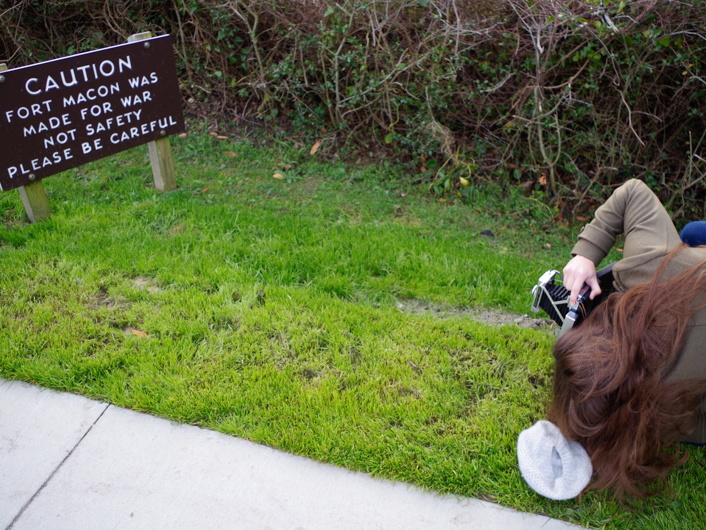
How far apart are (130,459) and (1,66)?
8.42 ft

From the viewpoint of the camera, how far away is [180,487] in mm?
2328

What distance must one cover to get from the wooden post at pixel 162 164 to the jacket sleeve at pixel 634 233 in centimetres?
325

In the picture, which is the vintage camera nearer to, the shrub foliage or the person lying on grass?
the person lying on grass

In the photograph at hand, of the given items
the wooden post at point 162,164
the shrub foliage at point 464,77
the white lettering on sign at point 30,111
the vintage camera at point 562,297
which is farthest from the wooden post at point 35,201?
the vintage camera at point 562,297

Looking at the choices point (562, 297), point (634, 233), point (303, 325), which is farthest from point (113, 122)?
point (634, 233)

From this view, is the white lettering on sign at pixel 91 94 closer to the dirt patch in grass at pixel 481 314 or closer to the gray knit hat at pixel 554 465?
the dirt patch in grass at pixel 481 314

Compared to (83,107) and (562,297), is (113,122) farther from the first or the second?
(562,297)

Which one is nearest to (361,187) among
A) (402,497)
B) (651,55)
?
(651,55)

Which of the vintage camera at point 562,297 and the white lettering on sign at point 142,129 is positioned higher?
the white lettering on sign at point 142,129

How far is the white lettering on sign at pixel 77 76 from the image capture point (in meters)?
3.64

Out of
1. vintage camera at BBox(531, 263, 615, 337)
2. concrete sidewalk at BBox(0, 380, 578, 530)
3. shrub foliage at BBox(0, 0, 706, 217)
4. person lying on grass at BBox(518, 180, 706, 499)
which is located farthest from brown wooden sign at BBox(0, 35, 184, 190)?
person lying on grass at BBox(518, 180, 706, 499)

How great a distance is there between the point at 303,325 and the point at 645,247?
1.71 metres

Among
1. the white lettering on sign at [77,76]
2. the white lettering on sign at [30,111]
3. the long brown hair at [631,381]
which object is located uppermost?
the white lettering on sign at [77,76]

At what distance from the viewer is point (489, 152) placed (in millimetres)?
5508
